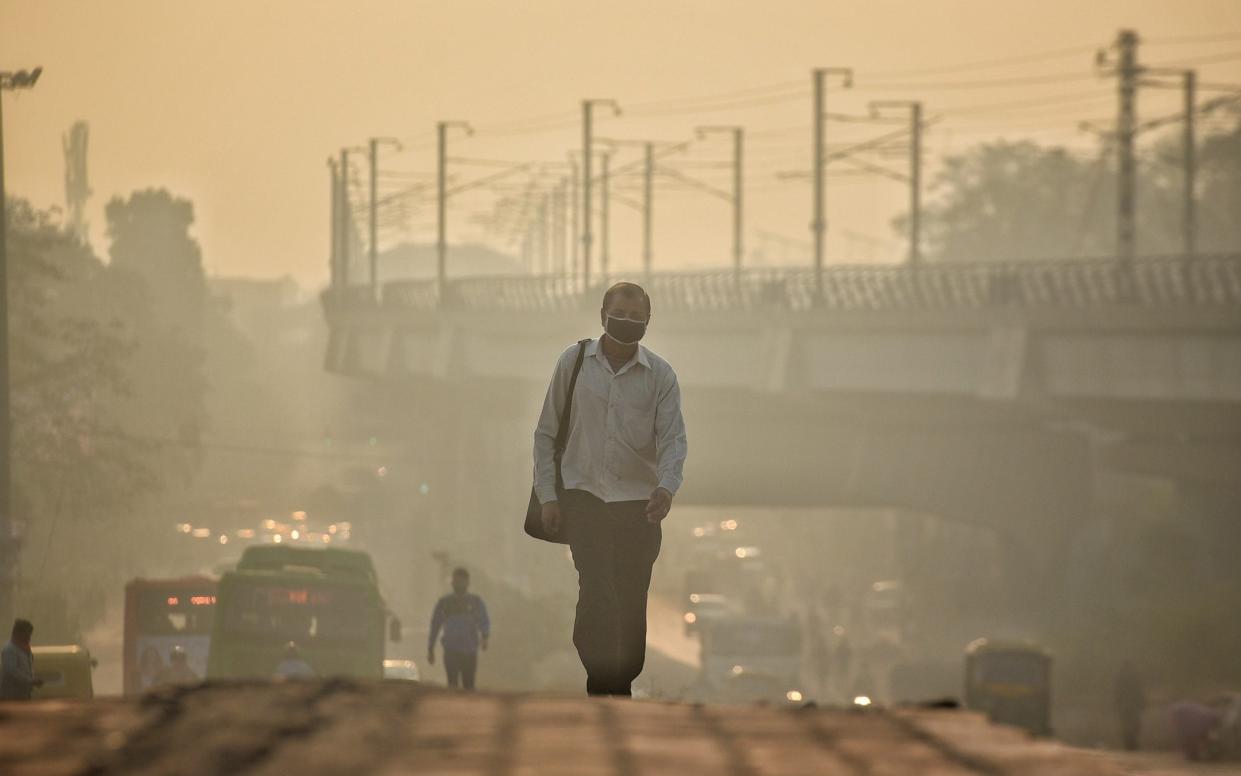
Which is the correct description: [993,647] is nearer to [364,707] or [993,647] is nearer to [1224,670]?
[1224,670]

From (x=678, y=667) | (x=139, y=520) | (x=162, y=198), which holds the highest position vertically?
(x=162, y=198)

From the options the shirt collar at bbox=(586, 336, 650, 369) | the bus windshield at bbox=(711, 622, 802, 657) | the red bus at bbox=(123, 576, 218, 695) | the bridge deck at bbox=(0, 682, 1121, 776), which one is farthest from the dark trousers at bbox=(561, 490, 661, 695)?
the bus windshield at bbox=(711, 622, 802, 657)

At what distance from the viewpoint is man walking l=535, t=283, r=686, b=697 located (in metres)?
8.84

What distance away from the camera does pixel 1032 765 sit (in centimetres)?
465

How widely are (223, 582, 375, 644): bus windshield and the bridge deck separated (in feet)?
73.8

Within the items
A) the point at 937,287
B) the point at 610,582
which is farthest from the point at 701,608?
the point at 610,582

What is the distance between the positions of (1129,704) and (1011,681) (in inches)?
316

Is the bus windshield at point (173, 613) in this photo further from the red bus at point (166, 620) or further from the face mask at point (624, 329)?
the face mask at point (624, 329)

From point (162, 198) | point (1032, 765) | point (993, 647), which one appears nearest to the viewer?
point (1032, 765)

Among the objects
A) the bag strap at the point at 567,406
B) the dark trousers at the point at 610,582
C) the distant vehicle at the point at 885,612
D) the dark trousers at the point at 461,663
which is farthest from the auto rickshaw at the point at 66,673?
the distant vehicle at the point at 885,612

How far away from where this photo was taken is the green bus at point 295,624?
89.9 feet

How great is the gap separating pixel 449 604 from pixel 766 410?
141ft

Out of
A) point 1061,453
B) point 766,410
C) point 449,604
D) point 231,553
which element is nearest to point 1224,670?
point 1061,453

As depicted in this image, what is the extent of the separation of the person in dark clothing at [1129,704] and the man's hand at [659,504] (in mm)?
29280
